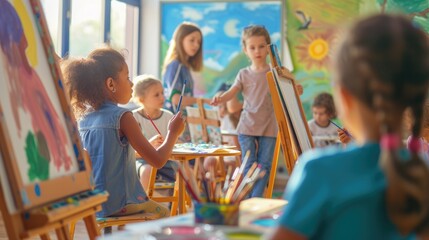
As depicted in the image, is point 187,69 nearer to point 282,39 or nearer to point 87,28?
point 87,28

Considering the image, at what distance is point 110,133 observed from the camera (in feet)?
9.21

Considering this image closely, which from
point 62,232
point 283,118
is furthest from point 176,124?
A: point 62,232

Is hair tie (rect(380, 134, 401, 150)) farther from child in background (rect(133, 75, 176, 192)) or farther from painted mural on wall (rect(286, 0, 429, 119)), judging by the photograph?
painted mural on wall (rect(286, 0, 429, 119))

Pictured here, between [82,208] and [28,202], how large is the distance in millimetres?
251

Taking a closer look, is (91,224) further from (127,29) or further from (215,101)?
(127,29)

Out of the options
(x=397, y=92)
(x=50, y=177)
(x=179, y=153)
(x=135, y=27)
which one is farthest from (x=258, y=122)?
(x=397, y=92)

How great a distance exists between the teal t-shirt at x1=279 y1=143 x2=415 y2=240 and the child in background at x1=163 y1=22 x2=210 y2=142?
3.97 meters

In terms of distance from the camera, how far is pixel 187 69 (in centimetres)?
516

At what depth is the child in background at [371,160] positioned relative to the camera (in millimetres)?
1077

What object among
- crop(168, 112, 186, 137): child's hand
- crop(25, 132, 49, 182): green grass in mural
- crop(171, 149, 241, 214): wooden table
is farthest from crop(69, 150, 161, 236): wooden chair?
crop(25, 132, 49, 182): green grass in mural

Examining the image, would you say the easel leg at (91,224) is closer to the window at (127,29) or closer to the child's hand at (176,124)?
the child's hand at (176,124)

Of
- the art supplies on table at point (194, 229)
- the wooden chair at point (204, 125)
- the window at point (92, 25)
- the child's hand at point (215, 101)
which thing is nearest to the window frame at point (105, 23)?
the window at point (92, 25)

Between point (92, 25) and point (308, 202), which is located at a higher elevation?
point (92, 25)

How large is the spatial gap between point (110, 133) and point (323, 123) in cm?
344
